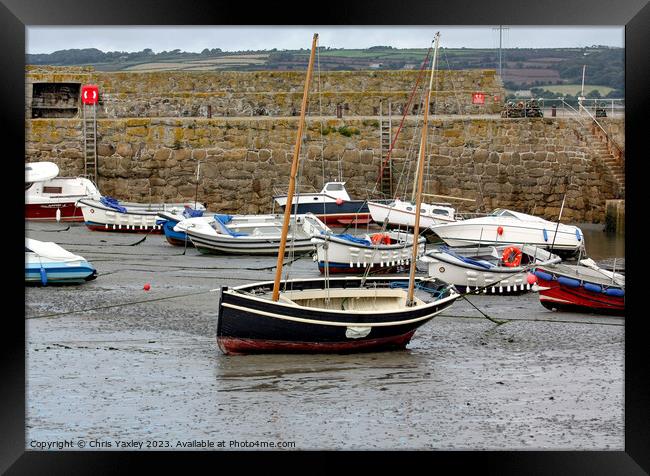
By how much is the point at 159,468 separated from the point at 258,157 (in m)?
22.0

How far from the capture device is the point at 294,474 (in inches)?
294

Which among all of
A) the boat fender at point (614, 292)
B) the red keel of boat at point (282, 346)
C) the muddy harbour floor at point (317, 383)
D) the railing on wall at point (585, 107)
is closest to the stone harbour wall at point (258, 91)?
the railing on wall at point (585, 107)

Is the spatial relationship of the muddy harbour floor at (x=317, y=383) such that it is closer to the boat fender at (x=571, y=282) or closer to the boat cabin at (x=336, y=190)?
the boat fender at (x=571, y=282)

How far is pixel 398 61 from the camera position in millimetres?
33281

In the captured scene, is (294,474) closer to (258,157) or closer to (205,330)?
(205,330)

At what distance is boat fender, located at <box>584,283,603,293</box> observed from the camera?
16219 millimetres

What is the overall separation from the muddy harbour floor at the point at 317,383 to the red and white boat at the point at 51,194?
10379mm

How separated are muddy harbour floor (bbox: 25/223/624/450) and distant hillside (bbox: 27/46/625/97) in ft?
42.9

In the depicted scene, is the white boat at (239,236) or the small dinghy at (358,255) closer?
the small dinghy at (358,255)

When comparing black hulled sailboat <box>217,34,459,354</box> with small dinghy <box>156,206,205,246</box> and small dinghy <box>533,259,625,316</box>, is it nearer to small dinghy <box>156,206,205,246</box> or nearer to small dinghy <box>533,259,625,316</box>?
small dinghy <box>533,259,625,316</box>

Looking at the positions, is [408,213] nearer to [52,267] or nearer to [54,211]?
[54,211]

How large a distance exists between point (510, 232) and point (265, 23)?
15.2 m

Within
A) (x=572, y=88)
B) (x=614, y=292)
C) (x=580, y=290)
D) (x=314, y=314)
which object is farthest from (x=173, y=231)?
(x=572, y=88)

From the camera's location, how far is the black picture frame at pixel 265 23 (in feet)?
24.4
